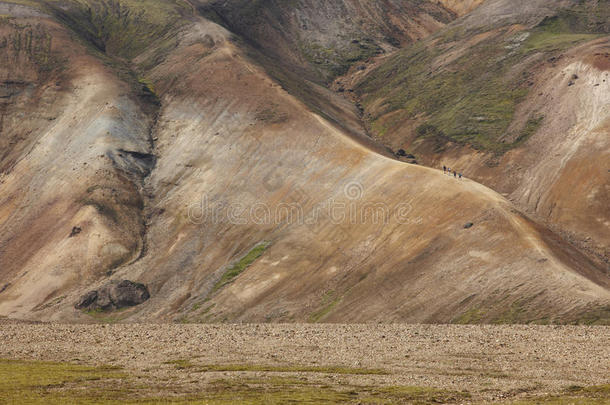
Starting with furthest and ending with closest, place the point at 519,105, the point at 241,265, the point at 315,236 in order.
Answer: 1. the point at 519,105
2. the point at 315,236
3. the point at 241,265

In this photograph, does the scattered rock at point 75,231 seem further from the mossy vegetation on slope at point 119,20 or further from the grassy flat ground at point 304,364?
the mossy vegetation on slope at point 119,20

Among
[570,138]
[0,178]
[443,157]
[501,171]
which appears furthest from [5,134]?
[570,138]

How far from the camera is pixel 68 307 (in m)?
93.6

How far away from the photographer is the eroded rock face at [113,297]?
308 ft

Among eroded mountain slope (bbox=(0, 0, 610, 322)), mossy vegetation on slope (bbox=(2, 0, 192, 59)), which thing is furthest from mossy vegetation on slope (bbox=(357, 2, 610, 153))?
mossy vegetation on slope (bbox=(2, 0, 192, 59))

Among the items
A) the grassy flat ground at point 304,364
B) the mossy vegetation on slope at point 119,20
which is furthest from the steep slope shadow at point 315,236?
the mossy vegetation on slope at point 119,20

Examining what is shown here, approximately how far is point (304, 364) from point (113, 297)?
4560 centimetres

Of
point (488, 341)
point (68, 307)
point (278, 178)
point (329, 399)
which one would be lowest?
point (68, 307)

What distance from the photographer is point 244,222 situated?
106 metres

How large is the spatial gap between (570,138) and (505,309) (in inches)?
1973

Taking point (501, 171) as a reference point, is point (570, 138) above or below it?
above

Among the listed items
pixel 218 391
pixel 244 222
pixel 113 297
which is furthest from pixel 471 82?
pixel 218 391

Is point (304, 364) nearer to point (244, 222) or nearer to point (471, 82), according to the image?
point (244, 222)

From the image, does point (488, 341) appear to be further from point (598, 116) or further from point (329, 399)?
point (598, 116)
